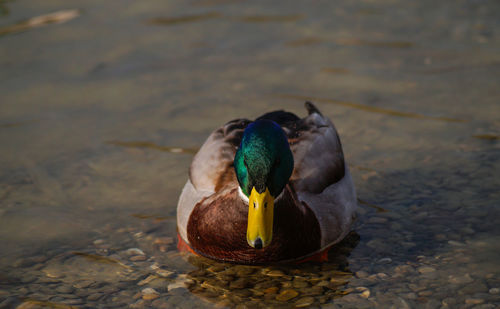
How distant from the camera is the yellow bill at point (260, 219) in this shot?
158 inches

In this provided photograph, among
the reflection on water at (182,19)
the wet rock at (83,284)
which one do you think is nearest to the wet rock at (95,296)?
the wet rock at (83,284)

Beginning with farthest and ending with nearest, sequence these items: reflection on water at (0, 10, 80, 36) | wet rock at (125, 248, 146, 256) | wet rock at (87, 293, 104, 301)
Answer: reflection on water at (0, 10, 80, 36)
wet rock at (125, 248, 146, 256)
wet rock at (87, 293, 104, 301)

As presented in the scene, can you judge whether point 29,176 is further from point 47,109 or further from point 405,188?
point 405,188

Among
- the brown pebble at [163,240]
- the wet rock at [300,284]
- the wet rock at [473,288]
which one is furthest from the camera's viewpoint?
the brown pebble at [163,240]

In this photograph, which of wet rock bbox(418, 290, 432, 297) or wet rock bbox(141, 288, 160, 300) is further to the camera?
wet rock bbox(141, 288, 160, 300)

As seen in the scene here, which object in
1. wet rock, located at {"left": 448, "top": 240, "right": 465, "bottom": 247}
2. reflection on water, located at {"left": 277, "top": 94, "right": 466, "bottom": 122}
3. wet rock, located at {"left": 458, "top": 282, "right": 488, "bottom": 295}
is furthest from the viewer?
reflection on water, located at {"left": 277, "top": 94, "right": 466, "bottom": 122}

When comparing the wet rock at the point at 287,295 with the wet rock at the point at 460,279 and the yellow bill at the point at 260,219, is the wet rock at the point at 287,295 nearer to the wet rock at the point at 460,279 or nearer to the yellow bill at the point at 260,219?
the yellow bill at the point at 260,219

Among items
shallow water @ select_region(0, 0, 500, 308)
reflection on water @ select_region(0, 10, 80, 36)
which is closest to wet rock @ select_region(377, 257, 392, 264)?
shallow water @ select_region(0, 0, 500, 308)

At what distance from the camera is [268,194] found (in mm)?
4055

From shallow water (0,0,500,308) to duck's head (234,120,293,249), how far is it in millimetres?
473

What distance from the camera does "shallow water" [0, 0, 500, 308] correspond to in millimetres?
4371

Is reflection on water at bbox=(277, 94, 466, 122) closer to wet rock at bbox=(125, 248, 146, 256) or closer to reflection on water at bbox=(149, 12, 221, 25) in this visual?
reflection on water at bbox=(149, 12, 221, 25)

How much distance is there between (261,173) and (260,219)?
271mm

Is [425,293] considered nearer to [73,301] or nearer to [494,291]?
[494,291]
